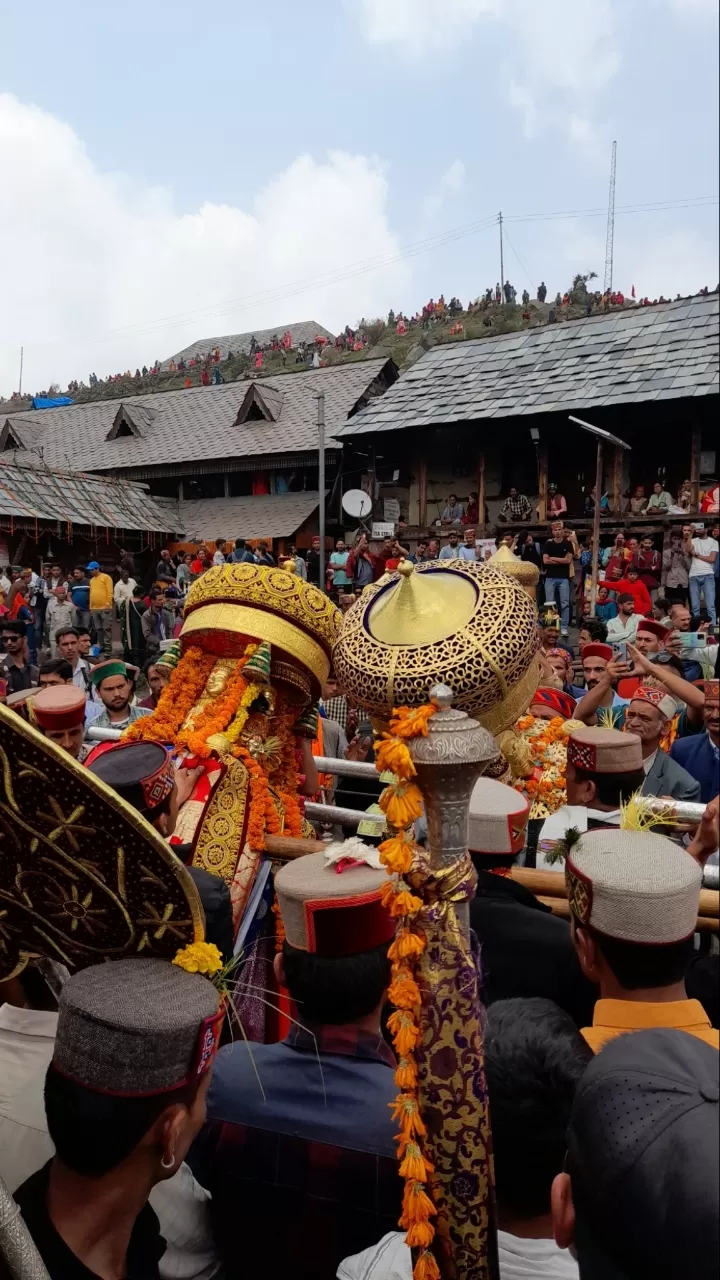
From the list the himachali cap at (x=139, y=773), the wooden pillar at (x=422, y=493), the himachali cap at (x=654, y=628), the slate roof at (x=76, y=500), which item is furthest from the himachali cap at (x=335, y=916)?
the slate roof at (x=76, y=500)

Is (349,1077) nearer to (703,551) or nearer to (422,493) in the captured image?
(703,551)

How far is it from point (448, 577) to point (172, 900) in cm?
Result: 128

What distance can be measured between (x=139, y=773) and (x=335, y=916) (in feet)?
2.95

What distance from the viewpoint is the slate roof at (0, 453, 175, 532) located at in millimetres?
20250

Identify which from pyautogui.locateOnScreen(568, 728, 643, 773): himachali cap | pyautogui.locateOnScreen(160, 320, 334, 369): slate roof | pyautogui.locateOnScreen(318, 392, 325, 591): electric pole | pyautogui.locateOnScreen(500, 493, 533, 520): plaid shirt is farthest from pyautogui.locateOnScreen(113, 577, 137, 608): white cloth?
pyautogui.locateOnScreen(160, 320, 334, 369): slate roof

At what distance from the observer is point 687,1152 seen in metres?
0.99

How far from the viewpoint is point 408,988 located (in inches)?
58.3

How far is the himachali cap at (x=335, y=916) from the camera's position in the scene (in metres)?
1.92

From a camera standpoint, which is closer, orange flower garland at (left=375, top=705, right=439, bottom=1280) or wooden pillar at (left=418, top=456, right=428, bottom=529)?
orange flower garland at (left=375, top=705, right=439, bottom=1280)

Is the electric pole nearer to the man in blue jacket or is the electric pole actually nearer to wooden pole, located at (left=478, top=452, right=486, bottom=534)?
wooden pole, located at (left=478, top=452, right=486, bottom=534)

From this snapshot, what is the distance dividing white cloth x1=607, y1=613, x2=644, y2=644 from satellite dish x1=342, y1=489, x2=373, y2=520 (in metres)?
9.80

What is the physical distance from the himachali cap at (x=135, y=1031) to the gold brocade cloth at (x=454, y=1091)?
1.21ft

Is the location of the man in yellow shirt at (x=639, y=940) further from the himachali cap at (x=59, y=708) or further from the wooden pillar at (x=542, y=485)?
the wooden pillar at (x=542, y=485)

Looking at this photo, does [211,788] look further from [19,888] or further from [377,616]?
[19,888]
